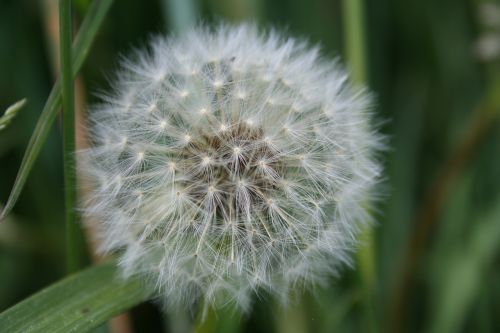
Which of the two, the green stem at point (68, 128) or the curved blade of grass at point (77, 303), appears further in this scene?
the green stem at point (68, 128)

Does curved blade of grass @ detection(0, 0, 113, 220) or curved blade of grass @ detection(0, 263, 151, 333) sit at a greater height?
curved blade of grass @ detection(0, 0, 113, 220)

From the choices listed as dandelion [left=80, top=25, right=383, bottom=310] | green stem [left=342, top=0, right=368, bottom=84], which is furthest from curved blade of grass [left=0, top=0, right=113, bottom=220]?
green stem [left=342, top=0, right=368, bottom=84]

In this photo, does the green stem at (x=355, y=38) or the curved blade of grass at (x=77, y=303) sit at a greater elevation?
the green stem at (x=355, y=38)

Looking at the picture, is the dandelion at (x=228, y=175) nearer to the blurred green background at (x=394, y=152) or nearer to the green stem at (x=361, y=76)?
the green stem at (x=361, y=76)

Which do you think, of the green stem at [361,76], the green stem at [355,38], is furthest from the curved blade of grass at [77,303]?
the green stem at [355,38]

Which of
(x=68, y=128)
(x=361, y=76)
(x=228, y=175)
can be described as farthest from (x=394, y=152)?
(x=68, y=128)

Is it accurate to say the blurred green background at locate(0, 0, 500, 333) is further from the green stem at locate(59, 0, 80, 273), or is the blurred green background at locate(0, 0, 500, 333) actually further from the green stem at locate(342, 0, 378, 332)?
the green stem at locate(59, 0, 80, 273)

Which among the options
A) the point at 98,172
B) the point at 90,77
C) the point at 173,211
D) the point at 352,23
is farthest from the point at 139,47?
the point at 173,211
